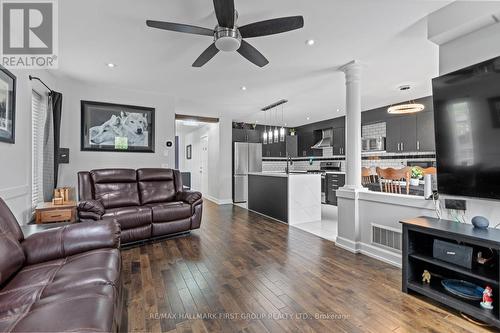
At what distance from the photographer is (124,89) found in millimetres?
4426

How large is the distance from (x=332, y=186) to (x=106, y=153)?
5296mm

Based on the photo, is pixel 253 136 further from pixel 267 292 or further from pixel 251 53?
pixel 267 292

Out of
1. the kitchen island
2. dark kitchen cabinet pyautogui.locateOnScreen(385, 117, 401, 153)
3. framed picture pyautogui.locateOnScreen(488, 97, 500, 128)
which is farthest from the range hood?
framed picture pyautogui.locateOnScreen(488, 97, 500, 128)

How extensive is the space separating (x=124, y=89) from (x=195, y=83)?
1542 millimetres

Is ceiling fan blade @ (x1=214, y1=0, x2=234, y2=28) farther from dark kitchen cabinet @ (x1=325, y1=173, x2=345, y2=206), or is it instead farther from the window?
dark kitchen cabinet @ (x1=325, y1=173, x2=345, y2=206)

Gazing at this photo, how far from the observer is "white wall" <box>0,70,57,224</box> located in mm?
2324

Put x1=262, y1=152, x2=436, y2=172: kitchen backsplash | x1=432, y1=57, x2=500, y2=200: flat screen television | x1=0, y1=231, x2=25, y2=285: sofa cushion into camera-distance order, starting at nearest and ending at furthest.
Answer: x1=0, y1=231, x2=25, y2=285: sofa cushion → x1=432, y1=57, x2=500, y2=200: flat screen television → x1=262, y1=152, x2=436, y2=172: kitchen backsplash

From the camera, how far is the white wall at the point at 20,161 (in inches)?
91.5

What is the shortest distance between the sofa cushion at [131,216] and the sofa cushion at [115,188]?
0.29 meters

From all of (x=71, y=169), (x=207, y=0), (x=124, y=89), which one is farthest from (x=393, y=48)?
(x=71, y=169)

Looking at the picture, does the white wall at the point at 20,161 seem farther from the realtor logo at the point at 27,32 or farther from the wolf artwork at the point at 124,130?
the wolf artwork at the point at 124,130

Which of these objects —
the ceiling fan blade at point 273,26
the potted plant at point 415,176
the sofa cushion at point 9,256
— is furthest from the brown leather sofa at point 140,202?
the potted plant at point 415,176

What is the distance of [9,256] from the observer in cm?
142

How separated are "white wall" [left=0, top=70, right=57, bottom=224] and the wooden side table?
0.15 meters
